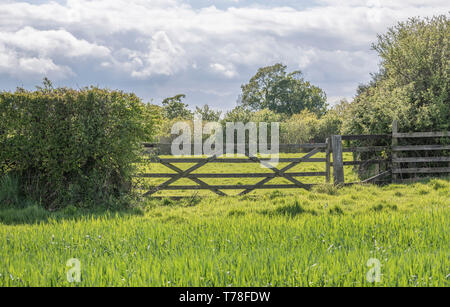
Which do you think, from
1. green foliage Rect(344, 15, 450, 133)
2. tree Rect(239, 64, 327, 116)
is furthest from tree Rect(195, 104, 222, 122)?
green foliage Rect(344, 15, 450, 133)

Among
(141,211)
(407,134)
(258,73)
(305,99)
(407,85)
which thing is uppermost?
(258,73)

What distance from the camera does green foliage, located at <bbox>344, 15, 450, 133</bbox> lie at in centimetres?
1399

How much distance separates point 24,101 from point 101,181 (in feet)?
9.40

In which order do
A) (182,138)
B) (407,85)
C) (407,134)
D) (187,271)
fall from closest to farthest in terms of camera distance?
(187,271) → (407,134) → (407,85) → (182,138)

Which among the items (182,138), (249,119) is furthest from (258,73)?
(182,138)

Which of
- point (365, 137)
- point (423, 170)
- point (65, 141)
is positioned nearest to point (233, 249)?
point (65, 141)

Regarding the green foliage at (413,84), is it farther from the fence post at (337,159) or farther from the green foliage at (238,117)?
the green foliage at (238,117)

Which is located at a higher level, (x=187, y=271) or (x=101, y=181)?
(x=101, y=181)

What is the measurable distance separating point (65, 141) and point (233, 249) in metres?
6.37

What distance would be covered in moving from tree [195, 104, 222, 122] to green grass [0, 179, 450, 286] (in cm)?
4072

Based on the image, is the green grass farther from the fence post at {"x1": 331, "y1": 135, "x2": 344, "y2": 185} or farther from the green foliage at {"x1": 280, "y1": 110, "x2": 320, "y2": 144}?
the green foliage at {"x1": 280, "y1": 110, "x2": 320, "y2": 144}

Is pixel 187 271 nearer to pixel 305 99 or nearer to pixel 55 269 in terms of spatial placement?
pixel 55 269

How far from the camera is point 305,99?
221 feet

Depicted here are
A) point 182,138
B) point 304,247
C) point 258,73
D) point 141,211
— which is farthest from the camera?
point 258,73
